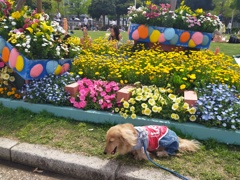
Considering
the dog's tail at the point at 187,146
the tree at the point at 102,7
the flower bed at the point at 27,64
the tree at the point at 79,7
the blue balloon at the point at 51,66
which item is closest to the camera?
the dog's tail at the point at 187,146

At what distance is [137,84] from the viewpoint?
4.43 m

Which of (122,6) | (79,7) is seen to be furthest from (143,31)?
(79,7)

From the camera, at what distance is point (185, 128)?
3686 mm

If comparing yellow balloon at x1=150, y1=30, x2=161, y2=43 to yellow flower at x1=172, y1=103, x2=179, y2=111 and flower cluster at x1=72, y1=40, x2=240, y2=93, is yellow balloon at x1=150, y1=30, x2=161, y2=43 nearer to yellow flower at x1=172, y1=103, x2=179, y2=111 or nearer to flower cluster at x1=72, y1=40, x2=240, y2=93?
flower cluster at x1=72, y1=40, x2=240, y2=93

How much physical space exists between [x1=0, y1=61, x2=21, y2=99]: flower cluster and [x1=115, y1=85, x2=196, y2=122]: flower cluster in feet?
6.75

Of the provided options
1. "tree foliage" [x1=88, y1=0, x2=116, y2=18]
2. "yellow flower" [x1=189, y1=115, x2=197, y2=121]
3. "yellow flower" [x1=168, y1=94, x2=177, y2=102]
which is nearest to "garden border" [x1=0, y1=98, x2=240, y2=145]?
"yellow flower" [x1=189, y1=115, x2=197, y2=121]

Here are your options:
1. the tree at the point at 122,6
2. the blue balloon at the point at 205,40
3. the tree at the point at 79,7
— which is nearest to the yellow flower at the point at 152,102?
the blue balloon at the point at 205,40

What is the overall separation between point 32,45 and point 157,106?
7.78ft

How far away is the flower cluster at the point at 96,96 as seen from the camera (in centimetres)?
416

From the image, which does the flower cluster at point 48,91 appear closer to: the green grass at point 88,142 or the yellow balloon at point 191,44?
the green grass at point 88,142

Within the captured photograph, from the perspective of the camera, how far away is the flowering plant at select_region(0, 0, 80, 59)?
451 centimetres

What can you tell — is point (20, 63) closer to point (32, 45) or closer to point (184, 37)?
point (32, 45)

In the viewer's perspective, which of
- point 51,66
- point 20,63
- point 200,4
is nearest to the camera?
point 20,63

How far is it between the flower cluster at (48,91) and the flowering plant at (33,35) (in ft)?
1.47
